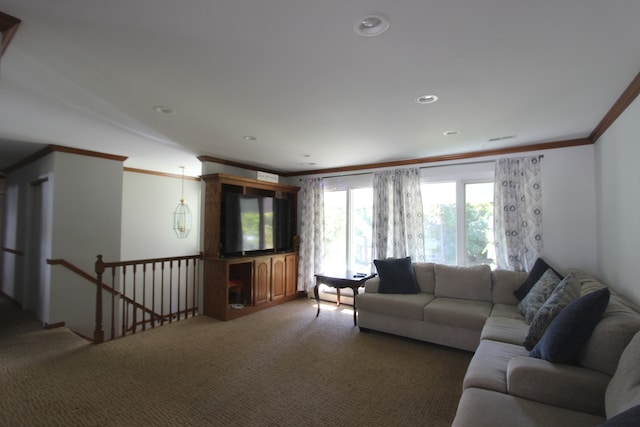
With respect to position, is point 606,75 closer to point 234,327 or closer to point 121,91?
point 121,91

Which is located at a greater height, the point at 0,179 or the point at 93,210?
the point at 0,179

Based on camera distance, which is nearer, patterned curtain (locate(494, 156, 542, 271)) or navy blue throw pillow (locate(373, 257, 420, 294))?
patterned curtain (locate(494, 156, 542, 271))

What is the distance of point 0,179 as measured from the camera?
618cm

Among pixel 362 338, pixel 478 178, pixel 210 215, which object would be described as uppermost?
pixel 478 178

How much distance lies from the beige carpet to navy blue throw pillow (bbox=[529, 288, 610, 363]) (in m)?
0.91

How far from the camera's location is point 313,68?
1972 mm

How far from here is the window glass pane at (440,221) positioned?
4.51m

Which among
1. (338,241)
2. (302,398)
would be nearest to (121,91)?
(302,398)

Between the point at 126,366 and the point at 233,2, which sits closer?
the point at 233,2

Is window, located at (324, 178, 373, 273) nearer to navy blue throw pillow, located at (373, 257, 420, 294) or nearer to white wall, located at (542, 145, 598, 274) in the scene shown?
navy blue throw pillow, located at (373, 257, 420, 294)

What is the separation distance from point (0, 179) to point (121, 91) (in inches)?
251


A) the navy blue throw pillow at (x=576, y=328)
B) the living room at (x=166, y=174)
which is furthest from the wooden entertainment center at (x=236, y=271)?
the navy blue throw pillow at (x=576, y=328)

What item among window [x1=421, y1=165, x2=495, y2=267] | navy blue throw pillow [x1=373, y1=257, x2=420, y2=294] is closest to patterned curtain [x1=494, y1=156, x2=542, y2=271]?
window [x1=421, y1=165, x2=495, y2=267]

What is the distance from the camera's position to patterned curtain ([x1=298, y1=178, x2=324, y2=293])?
5.64 m
